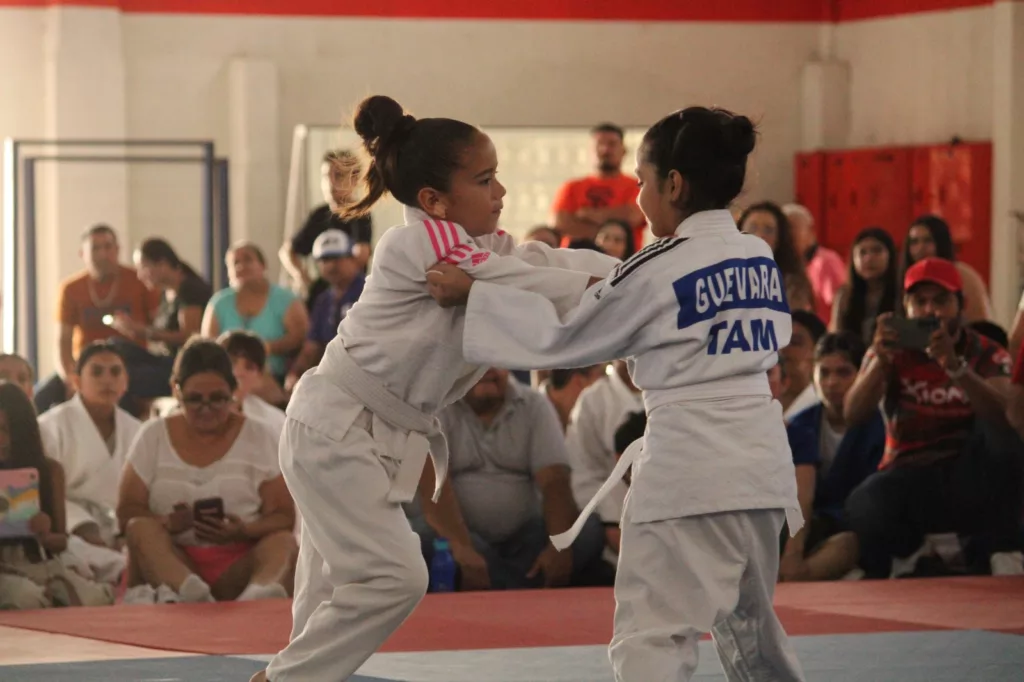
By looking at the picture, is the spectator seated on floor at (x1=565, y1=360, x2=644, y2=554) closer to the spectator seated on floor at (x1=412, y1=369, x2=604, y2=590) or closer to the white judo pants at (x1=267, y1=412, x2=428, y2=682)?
the spectator seated on floor at (x1=412, y1=369, x2=604, y2=590)

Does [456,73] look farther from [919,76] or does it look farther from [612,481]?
[612,481]

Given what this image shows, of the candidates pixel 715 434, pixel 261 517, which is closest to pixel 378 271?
pixel 715 434

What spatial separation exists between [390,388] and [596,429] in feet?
9.41

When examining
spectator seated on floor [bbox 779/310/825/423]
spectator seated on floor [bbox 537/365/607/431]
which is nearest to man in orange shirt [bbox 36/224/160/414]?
spectator seated on floor [bbox 537/365/607/431]

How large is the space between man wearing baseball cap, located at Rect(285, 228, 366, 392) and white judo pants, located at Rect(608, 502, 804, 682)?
437 cm

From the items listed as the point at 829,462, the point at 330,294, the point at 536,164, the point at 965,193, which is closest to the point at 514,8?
the point at 536,164

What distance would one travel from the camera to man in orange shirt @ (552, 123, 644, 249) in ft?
26.6

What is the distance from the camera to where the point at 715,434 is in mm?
2791

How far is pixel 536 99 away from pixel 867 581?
6.43 metres

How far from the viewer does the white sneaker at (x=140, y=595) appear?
198 inches

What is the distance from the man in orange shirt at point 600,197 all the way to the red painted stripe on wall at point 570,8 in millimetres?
2994

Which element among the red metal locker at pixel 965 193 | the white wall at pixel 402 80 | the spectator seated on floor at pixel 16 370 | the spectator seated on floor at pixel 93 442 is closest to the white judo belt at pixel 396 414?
the spectator seated on floor at pixel 93 442

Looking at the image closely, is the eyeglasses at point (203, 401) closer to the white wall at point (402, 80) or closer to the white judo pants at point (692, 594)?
the white judo pants at point (692, 594)

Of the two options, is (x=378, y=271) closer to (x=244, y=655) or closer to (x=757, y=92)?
(x=244, y=655)
